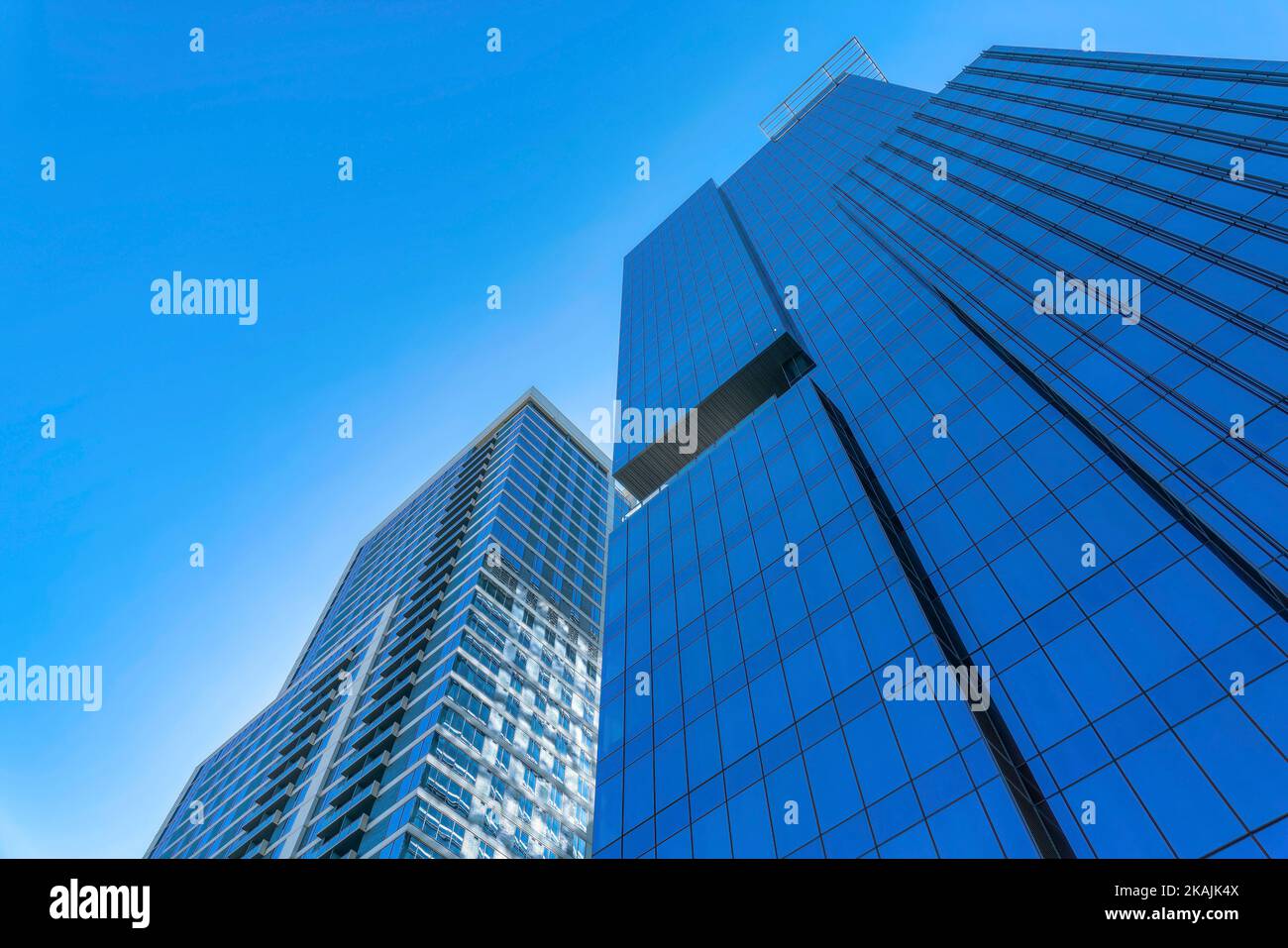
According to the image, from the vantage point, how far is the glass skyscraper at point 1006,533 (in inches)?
822

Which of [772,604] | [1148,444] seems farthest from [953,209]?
[772,604]

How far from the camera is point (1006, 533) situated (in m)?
28.9

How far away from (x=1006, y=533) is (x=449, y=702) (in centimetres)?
3862

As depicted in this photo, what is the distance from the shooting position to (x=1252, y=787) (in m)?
17.7

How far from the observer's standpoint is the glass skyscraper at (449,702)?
48.5 meters

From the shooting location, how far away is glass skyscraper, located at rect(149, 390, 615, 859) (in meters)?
48.5

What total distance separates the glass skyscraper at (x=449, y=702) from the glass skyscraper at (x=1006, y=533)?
→ 1637 centimetres

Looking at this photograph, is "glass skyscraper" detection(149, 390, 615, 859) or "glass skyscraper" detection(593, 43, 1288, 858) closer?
"glass skyscraper" detection(593, 43, 1288, 858)

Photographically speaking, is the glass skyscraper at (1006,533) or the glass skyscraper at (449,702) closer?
the glass skyscraper at (1006,533)

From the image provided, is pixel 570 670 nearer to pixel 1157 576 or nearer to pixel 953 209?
pixel 953 209

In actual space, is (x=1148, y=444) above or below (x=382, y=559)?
below

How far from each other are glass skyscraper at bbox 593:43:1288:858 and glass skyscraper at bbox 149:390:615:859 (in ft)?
53.7
